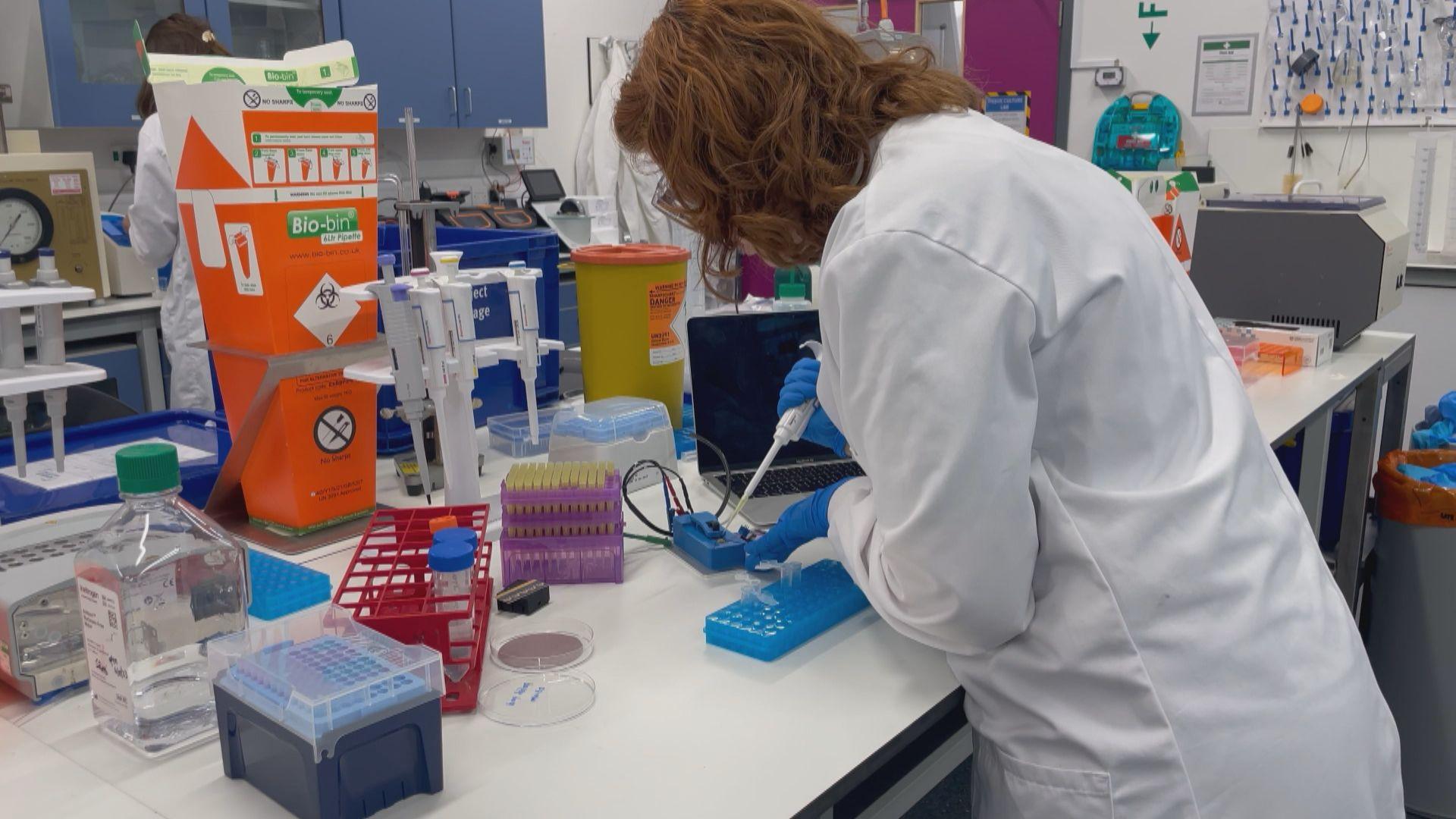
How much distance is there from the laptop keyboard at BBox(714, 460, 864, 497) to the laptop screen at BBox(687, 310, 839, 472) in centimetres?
3

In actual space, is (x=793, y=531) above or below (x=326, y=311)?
below

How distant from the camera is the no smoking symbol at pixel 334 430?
1.45 metres

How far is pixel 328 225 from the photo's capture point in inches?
56.6

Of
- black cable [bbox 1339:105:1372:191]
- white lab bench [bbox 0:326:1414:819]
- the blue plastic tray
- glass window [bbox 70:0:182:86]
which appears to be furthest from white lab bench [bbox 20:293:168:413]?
black cable [bbox 1339:105:1372:191]

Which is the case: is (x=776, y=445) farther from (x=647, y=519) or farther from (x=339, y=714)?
(x=339, y=714)

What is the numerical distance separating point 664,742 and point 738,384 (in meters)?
0.80

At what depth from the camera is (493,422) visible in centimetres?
190

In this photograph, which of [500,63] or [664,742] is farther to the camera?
[500,63]

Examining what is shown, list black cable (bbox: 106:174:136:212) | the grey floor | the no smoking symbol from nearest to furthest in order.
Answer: the no smoking symbol
the grey floor
black cable (bbox: 106:174:136:212)

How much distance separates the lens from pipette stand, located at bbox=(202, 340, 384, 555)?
140cm

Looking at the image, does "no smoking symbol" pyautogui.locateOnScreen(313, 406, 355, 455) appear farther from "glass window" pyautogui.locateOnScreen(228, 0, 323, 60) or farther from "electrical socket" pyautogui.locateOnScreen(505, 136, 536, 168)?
"electrical socket" pyautogui.locateOnScreen(505, 136, 536, 168)

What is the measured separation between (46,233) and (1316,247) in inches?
135

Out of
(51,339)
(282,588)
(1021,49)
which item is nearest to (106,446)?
(51,339)

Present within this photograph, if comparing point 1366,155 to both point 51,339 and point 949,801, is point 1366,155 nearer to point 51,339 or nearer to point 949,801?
point 949,801
